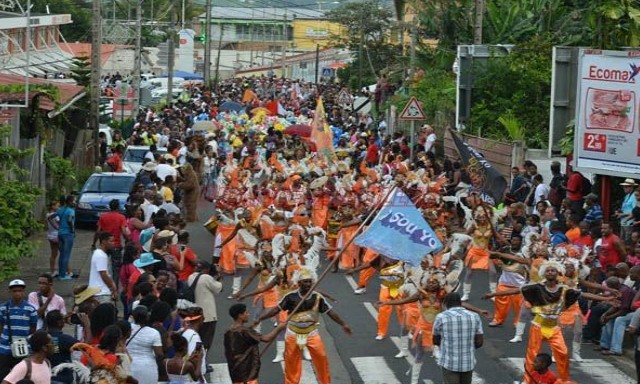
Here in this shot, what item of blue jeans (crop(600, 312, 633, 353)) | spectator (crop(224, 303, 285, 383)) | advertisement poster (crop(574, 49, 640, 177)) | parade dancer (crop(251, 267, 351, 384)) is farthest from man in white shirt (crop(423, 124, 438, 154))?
spectator (crop(224, 303, 285, 383))

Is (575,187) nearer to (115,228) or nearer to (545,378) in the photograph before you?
(115,228)

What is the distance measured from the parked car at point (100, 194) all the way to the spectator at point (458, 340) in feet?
50.2

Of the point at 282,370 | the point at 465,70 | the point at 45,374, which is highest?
the point at 465,70

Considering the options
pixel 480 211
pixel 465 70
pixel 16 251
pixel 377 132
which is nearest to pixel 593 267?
pixel 480 211

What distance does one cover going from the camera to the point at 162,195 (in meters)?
24.0

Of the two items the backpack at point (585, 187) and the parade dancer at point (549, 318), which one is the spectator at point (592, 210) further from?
the parade dancer at point (549, 318)

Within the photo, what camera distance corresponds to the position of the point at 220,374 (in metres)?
15.6

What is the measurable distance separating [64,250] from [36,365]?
1085 cm

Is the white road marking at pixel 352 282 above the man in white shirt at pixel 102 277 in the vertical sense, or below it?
below

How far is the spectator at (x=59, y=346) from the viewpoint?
11781 millimetres

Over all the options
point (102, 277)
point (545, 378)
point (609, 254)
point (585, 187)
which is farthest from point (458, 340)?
point (585, 187)

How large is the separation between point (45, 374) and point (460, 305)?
4154 mm

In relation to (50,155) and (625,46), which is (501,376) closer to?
(625,46)

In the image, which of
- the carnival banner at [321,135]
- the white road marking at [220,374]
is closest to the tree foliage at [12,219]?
the white road marking at [220,374]
